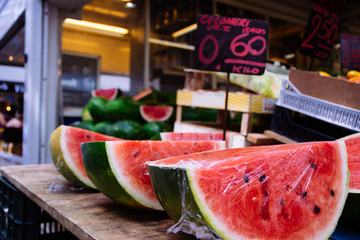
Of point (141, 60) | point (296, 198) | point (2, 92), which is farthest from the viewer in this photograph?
point (141, 60)

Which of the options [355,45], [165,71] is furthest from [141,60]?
[355,45]

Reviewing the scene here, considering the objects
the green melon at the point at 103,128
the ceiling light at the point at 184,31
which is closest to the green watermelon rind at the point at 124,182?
the green melon at the point at 103,128

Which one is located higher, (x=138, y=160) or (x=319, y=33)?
(x=319, y=33)

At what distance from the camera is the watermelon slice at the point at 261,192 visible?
78 cm

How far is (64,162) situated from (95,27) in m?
6.58

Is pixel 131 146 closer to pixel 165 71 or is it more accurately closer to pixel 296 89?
pixel 296 89

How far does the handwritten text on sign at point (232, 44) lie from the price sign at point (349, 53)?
672mm

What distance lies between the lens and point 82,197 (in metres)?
1.40

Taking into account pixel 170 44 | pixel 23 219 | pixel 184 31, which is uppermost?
pixel 184 31

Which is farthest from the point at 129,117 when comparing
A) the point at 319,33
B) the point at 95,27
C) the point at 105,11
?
the point at 95,27

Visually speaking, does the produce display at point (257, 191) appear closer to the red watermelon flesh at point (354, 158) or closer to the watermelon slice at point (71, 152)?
the red watermelon flesh at point (354, 158)

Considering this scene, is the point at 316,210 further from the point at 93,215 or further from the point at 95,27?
the point at 95,27

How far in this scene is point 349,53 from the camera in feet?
7.11

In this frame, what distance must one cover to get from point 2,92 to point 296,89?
5.63 meters
